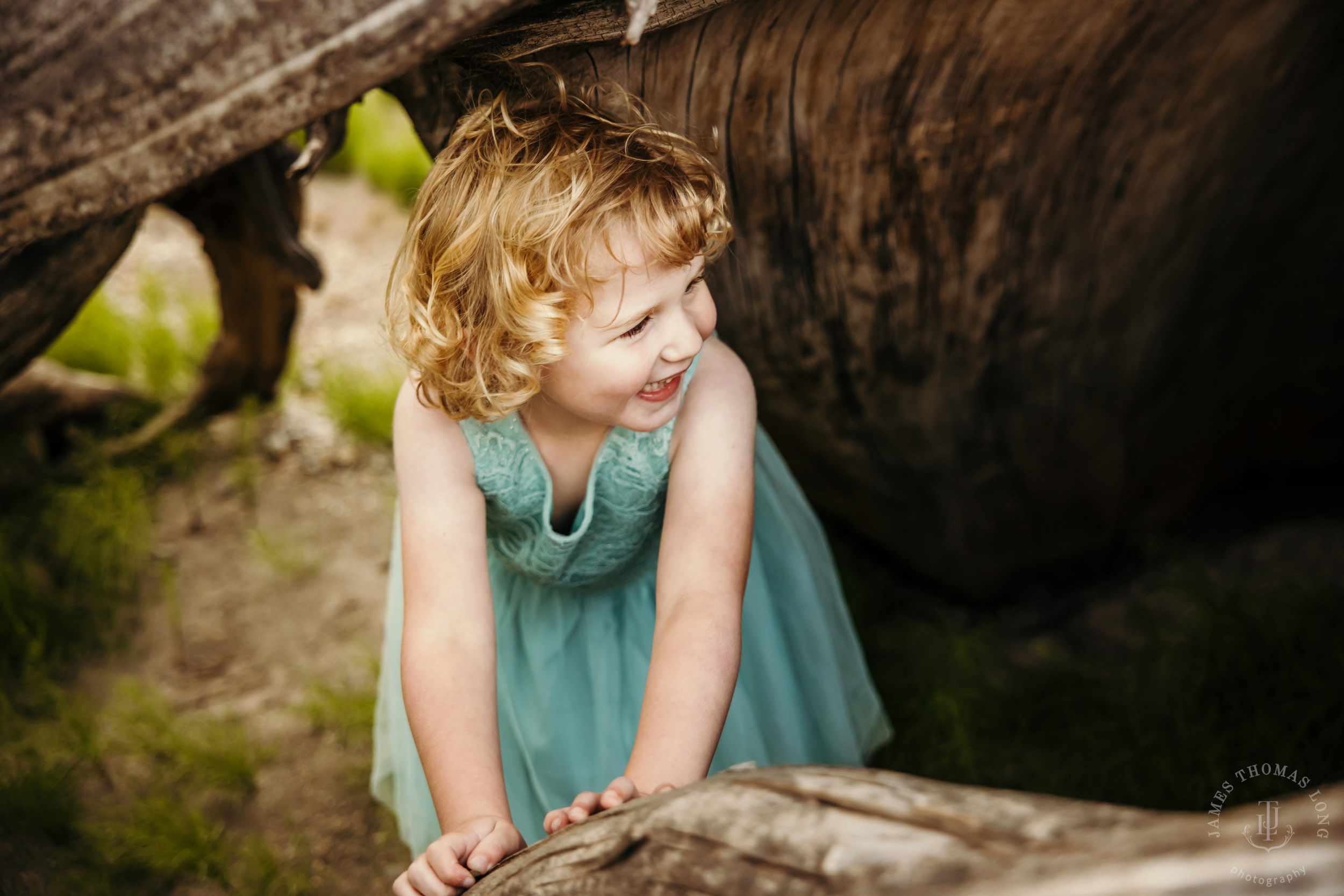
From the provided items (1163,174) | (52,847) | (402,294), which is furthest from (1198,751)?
(52,847)

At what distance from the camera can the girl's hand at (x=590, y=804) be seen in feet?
3.13

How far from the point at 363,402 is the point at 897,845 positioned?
2.70 meters

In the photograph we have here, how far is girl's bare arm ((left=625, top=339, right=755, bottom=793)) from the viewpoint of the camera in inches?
45.7

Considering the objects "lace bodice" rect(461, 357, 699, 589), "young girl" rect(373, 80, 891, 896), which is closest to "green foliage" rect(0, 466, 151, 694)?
"young girl" rect(373, 80, 891, 896)

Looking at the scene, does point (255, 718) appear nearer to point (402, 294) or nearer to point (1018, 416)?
point (402, 294)

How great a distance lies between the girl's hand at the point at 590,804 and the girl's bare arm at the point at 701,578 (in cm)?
13

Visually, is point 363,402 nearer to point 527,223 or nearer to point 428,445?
point 428,445

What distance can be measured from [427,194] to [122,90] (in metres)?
0.47

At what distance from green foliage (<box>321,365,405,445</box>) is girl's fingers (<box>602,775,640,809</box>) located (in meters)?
2.19

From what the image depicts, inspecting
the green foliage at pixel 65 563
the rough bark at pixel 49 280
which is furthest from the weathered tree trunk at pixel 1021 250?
the green foliage at pixel 65 563

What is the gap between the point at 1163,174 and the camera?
1.73 meters

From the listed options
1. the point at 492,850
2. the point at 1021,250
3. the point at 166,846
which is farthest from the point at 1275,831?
the point at 166,846

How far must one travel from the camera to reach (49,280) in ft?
4.61

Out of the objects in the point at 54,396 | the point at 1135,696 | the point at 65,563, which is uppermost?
the point at 54,396
